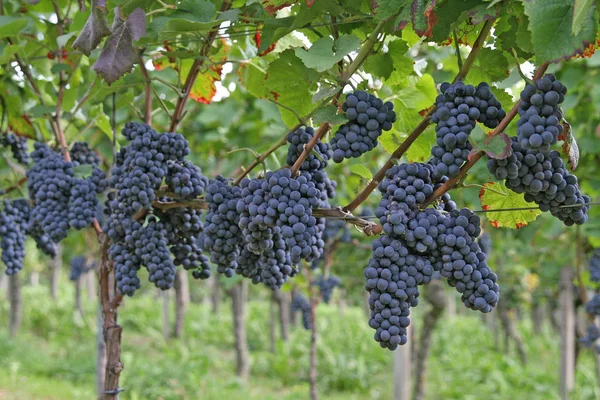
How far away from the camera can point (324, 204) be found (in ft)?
5.34

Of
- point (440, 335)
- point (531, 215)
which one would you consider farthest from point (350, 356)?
point (531, 215)

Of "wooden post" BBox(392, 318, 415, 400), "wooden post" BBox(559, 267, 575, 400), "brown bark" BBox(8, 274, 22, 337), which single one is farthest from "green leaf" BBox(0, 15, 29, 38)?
"brown bark" BBox(8, 274, 22, 337)

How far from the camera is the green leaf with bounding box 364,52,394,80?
4.85 ft

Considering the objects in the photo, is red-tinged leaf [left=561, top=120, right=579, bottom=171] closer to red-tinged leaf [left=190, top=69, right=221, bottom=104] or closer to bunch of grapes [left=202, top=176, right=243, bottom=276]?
bunch of grapes [left=202, top=176, right=243, bottom=276]

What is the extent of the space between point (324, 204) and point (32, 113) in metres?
1.24

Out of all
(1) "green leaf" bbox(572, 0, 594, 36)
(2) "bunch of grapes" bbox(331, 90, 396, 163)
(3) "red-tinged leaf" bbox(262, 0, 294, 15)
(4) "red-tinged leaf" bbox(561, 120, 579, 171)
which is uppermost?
(3) "red-tinged leaf" bbox(262, 0, 294, 15)

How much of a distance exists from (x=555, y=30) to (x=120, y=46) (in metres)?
0.94

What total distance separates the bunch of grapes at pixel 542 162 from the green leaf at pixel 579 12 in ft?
0.45

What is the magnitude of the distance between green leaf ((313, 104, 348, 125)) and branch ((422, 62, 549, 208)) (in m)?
0.27

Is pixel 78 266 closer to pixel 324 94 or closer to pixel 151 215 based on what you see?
pixel 151 215

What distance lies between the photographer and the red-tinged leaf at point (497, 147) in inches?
41.9

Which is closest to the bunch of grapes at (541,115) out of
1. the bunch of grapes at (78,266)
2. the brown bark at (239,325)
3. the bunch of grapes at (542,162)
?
the bunch of grapes at (542,162)

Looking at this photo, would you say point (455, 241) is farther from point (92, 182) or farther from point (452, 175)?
point (92, 182)

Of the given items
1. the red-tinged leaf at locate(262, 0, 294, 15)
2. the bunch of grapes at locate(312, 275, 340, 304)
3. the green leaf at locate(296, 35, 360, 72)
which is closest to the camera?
the green leaf at locate(296, 35, 360, 72)
